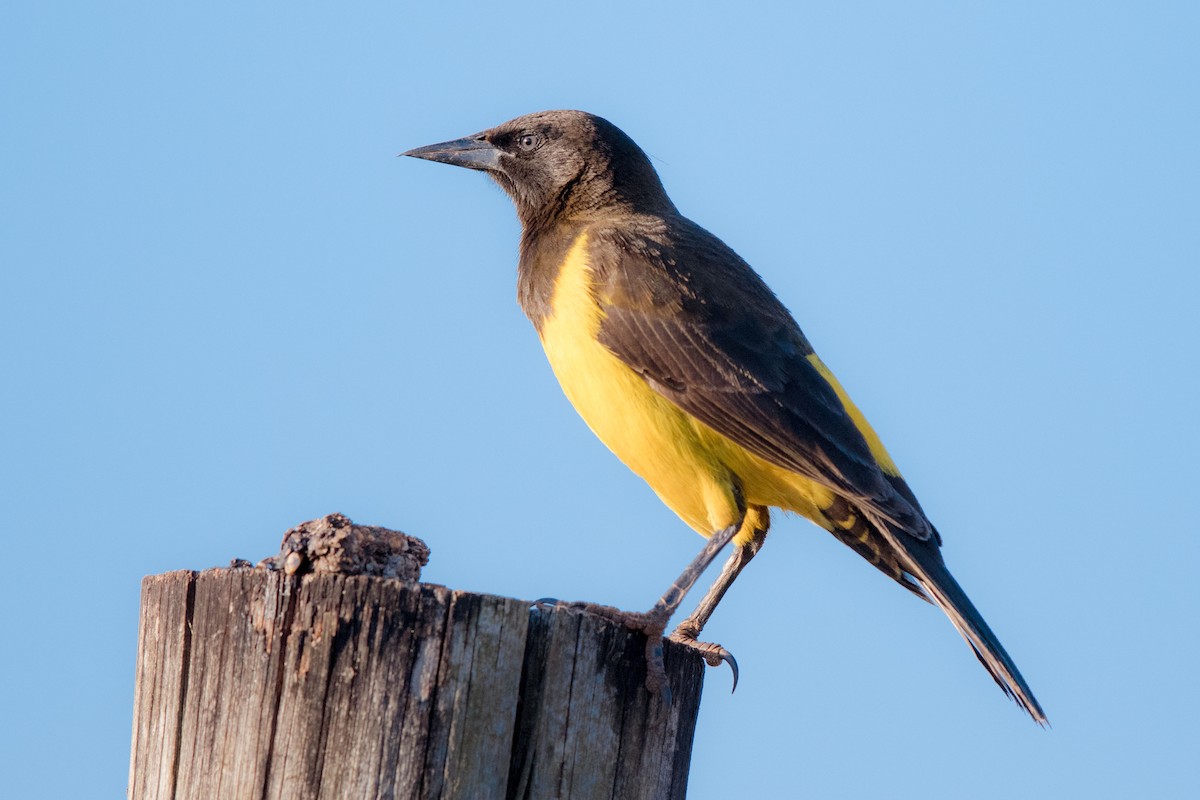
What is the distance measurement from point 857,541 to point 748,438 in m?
0.82

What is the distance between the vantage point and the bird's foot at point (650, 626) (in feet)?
11.8

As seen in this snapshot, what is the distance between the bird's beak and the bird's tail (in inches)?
128

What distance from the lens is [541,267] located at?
6.25 meters

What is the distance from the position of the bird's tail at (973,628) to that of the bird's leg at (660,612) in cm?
81

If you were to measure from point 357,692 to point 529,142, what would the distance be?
179 inches

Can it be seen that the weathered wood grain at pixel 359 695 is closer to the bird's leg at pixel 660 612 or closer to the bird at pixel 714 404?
the bird's leg at pixel 660 612

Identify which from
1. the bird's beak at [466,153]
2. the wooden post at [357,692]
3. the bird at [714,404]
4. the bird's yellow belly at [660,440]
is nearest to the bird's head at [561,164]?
the bird's beak at [466,153]

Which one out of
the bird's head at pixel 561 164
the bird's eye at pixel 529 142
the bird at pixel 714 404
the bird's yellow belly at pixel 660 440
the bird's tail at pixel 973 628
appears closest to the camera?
the bird's tail at pixel 973 628

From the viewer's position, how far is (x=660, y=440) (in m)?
5.64

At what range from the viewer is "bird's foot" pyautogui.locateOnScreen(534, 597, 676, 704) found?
3.59 meters

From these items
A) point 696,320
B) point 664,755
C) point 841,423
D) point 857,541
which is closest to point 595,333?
point 696,320

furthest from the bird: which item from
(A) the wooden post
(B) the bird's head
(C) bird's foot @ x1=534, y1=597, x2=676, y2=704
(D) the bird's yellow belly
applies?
(A) the wooden post

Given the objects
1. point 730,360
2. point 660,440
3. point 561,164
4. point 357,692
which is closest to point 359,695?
point 357,692

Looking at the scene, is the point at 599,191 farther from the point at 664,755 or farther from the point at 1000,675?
the point at 664,755
